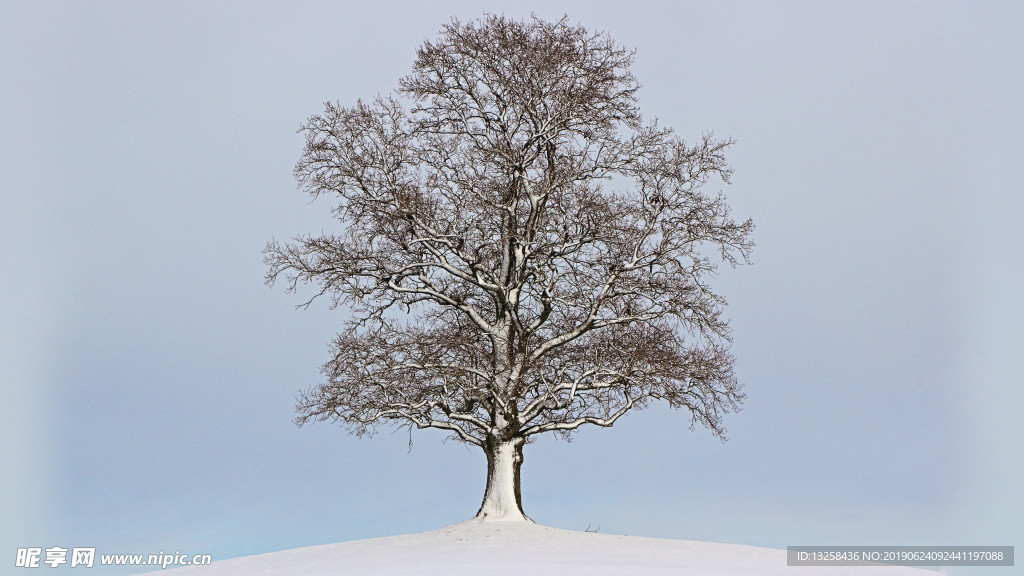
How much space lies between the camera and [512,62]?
16.4 meters

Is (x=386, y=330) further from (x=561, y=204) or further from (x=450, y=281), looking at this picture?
(x=561, y=204)

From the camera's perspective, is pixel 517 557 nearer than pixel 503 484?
Yes

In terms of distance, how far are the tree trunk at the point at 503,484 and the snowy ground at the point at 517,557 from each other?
336 mm

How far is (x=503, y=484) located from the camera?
53.5 ft

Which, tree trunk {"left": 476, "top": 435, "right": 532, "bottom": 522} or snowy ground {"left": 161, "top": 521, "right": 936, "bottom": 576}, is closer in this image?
snowy ground {"left": 161, "top": 521, "right": 936, "bottom": 576}

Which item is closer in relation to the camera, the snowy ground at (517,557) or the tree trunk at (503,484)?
the snowy ground at (517,557)

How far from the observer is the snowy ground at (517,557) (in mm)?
12977

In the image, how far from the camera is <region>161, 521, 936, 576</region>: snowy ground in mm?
12977

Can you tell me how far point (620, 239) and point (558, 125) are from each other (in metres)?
2.23

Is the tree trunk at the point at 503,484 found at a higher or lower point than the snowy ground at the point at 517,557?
higher

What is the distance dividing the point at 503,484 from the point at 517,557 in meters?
2.79

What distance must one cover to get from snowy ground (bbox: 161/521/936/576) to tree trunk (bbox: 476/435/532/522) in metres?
0.34

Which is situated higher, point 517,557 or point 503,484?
point 503,484

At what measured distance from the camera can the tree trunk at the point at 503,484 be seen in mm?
16250
